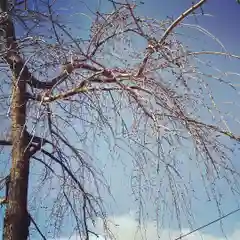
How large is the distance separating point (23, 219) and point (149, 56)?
1.57 m

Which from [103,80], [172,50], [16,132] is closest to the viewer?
[172,50]

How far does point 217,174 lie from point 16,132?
5.35 feet

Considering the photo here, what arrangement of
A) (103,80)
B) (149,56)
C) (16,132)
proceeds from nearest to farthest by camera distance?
(149,56), (103,80), (16,132)

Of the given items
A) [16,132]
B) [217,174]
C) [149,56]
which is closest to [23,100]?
[16,132]

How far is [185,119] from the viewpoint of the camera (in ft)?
10.2

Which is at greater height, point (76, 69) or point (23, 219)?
point (76, 69)

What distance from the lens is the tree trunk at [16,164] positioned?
3.49 meters

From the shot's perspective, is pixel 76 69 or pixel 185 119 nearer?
pixel 185 119

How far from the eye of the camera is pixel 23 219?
11.7 feet

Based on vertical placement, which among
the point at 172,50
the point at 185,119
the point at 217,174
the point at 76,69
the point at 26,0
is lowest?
the point at 217,174

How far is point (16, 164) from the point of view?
364 centimetres

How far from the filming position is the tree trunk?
3.49 meters

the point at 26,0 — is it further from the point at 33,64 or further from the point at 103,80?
the point at 103,80

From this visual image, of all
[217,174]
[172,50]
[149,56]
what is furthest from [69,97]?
[217,174]
